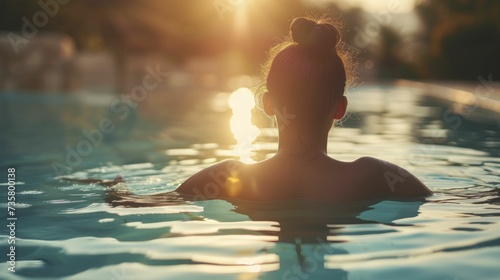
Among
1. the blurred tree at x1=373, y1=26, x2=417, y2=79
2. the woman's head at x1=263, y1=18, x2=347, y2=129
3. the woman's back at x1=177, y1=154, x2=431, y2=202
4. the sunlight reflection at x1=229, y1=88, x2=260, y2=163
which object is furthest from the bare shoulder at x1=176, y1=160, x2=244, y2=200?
the blurred tree at x1=373, y1=26, x2=417, y2=79

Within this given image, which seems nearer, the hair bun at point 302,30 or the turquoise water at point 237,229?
the turquoise water at point 237,229

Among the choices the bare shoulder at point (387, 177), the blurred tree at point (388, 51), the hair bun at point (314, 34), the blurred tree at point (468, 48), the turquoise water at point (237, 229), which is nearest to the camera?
the turquoise water at point (237, 229)

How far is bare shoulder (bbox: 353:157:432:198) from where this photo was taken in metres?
3.44

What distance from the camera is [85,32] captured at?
1104 inches

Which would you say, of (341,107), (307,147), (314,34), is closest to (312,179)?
(307,147)

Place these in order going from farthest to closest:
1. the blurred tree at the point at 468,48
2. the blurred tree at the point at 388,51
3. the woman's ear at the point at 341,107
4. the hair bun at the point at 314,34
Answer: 1. the blurred tree at the point at 388,51
2. the blurred tree at the point at 468,48
3. the woman's ear at the point at 341,107
4. the hair bun at the point at 314,34

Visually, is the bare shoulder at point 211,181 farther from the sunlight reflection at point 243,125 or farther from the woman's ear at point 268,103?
the sunlight reflection at point 243,125

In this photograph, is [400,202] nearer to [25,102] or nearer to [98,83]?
[25,102]

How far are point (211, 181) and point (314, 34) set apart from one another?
1.05m

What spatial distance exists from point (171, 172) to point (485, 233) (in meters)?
2.90

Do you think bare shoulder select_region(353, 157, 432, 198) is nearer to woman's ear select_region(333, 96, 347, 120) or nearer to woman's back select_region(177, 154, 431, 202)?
woman's back select_region(177, 154, 431, 202)

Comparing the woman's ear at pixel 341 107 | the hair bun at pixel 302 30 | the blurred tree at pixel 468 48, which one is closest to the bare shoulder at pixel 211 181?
the woman's ear at pixel 341 107

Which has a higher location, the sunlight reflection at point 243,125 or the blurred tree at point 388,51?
the blurred tree at point 388,51

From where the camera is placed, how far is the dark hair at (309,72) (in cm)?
318
